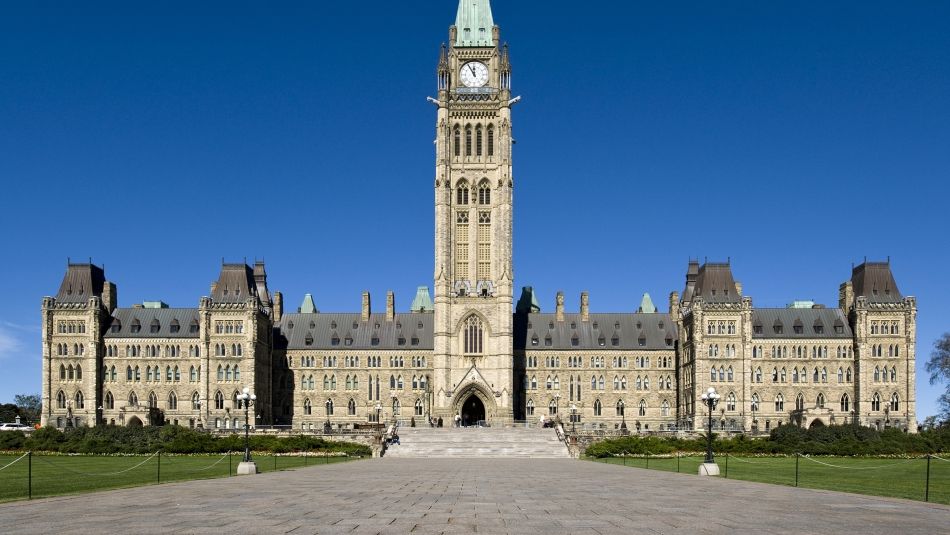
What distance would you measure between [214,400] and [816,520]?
90.7 metres

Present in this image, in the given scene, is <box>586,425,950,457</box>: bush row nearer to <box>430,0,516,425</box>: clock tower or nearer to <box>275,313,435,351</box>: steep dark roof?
<box>430,0,516,425</box>: clock tower

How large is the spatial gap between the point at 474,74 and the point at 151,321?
43.2 m

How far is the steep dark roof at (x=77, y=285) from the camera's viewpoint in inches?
4154

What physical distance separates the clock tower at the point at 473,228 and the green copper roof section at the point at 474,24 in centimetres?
11

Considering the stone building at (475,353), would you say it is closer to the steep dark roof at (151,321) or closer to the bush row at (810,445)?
the steep dark roof at (151,321)

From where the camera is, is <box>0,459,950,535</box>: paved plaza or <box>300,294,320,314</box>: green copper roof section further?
<box>300,294,320,314</box>: green copper roof section

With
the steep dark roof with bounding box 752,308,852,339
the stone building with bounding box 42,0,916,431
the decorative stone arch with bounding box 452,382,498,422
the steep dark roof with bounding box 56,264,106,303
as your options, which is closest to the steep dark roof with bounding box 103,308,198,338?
the stone building with bounding box 42,0,916,431

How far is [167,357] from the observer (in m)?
106

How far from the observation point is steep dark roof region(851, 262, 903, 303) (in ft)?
342

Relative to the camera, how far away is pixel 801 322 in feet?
352

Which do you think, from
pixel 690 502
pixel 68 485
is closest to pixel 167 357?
pixel 68 485

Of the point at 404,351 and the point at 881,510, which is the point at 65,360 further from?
the point at 881,510

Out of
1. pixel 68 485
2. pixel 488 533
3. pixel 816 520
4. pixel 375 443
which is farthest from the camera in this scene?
pixel 375 443

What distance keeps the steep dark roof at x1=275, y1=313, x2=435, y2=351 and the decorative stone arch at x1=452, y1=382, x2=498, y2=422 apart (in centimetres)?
995
